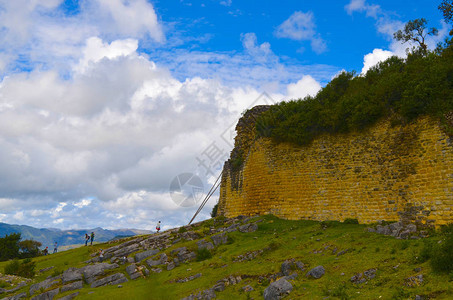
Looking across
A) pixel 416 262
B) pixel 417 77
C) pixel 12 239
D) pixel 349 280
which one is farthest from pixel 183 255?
pixel 12 239

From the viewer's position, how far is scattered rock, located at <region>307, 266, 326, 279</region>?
484 inches

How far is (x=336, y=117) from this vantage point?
2250 cm

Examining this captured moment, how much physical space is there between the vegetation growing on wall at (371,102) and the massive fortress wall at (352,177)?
2.30 feet

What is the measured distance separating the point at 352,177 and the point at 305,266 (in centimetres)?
951

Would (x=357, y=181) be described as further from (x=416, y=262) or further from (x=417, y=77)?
(x=416, y=262)

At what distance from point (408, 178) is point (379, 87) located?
6.47m

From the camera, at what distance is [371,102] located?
21.1 metres

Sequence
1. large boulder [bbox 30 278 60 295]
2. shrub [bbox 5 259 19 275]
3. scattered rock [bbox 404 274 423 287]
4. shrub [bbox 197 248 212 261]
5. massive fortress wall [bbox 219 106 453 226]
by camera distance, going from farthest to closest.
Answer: shrub [bbox 5 259 19 275]
shrub [bbox 197 248 212 261]
large boulder [bbox 30 278 60 295]
massive fortress wall [bbox 219 106 453 226]
scattered rock [bbox 404 274 423 287]

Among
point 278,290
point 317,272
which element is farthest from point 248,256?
point 278,290

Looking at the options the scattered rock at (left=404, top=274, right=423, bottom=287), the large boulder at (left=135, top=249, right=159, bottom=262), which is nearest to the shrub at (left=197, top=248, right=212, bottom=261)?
the large boulder at (left=135, top=249, right=159, bottom=262)

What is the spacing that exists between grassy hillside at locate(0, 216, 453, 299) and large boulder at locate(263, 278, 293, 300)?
22 cm

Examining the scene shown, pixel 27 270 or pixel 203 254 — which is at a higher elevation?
pixel 27 270

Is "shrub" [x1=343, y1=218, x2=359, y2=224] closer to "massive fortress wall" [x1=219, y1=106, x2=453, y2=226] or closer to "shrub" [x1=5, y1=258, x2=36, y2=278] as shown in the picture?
"massive fortress wall" [x1=219, y1=106, x2=453, y2=226]

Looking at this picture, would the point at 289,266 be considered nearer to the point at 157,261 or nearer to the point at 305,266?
the point at 305,266
